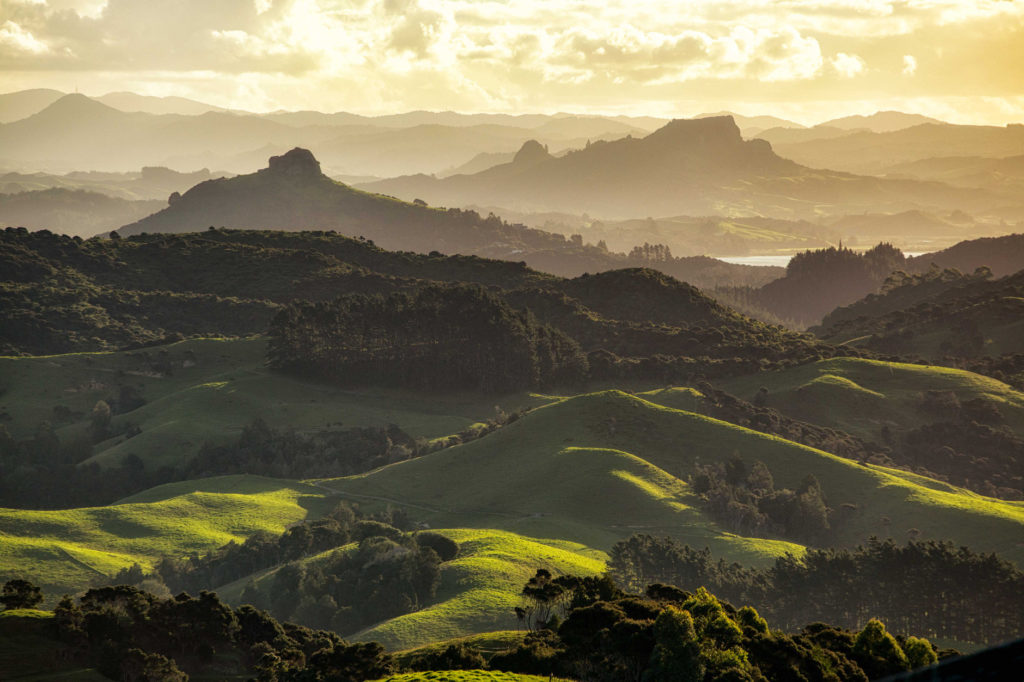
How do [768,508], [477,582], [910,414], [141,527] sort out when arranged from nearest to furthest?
[477,582] < [141,527] < [768,508] < [910,414]

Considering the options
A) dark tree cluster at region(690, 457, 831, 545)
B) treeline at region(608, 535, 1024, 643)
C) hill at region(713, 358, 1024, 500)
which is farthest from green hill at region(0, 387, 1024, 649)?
hill at region(713, 358, 1024, 500)

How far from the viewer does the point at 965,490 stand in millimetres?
122500

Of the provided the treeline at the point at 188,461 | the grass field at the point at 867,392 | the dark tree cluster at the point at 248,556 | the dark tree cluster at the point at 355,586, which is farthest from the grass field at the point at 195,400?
the dark tree cluster at the point at 355,586

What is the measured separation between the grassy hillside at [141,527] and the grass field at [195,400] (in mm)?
20795

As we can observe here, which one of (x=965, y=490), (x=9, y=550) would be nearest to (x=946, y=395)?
(x=965, y=490)

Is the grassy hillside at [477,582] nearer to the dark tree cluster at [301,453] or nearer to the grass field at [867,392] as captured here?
the dark tree cluster at [301,453]

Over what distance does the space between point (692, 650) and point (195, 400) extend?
123m

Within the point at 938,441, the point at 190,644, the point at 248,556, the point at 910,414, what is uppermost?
the point at 190,644

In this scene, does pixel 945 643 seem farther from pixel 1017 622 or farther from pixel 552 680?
pixel 552 680

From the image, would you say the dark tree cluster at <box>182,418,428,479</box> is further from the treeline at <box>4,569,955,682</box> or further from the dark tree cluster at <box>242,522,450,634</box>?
the treeline at <box>4,569,955,682</box>

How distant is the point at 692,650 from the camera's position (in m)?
39.2

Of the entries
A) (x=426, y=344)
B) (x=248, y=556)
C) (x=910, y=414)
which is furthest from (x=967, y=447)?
(x=248, y=556)

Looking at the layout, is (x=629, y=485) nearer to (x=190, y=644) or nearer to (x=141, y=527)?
(x=141, y=527)

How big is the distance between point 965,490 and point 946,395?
33691mm
